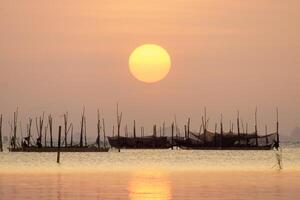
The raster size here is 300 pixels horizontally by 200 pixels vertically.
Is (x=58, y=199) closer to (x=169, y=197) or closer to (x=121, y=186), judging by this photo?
(x=169, y=197)

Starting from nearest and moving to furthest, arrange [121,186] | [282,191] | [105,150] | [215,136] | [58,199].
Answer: [58,199]
[282,191]
[121,186]
[105,150]
[215,136]

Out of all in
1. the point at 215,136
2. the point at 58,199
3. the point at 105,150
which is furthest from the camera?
the point at 215,136

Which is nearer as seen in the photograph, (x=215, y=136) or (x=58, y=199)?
(x=58, y=199)

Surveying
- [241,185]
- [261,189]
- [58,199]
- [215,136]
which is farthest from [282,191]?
[215,136]

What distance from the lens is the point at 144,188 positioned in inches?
1710

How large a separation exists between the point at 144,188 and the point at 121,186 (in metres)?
2.53

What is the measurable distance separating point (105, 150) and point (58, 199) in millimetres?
146943

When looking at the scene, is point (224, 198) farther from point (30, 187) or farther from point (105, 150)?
point (105, 150)

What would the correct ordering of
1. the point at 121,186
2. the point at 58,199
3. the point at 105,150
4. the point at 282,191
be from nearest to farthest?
the point at 58,199
the point at 282,191
the point at 121,186
the point at 105,150

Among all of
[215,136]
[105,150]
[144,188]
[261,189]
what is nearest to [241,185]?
[261,189]

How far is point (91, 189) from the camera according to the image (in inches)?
1692

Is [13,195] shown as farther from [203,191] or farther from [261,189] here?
[261,189]

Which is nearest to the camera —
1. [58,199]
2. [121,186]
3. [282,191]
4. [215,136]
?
[58,199]

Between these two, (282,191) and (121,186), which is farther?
(121,186)
